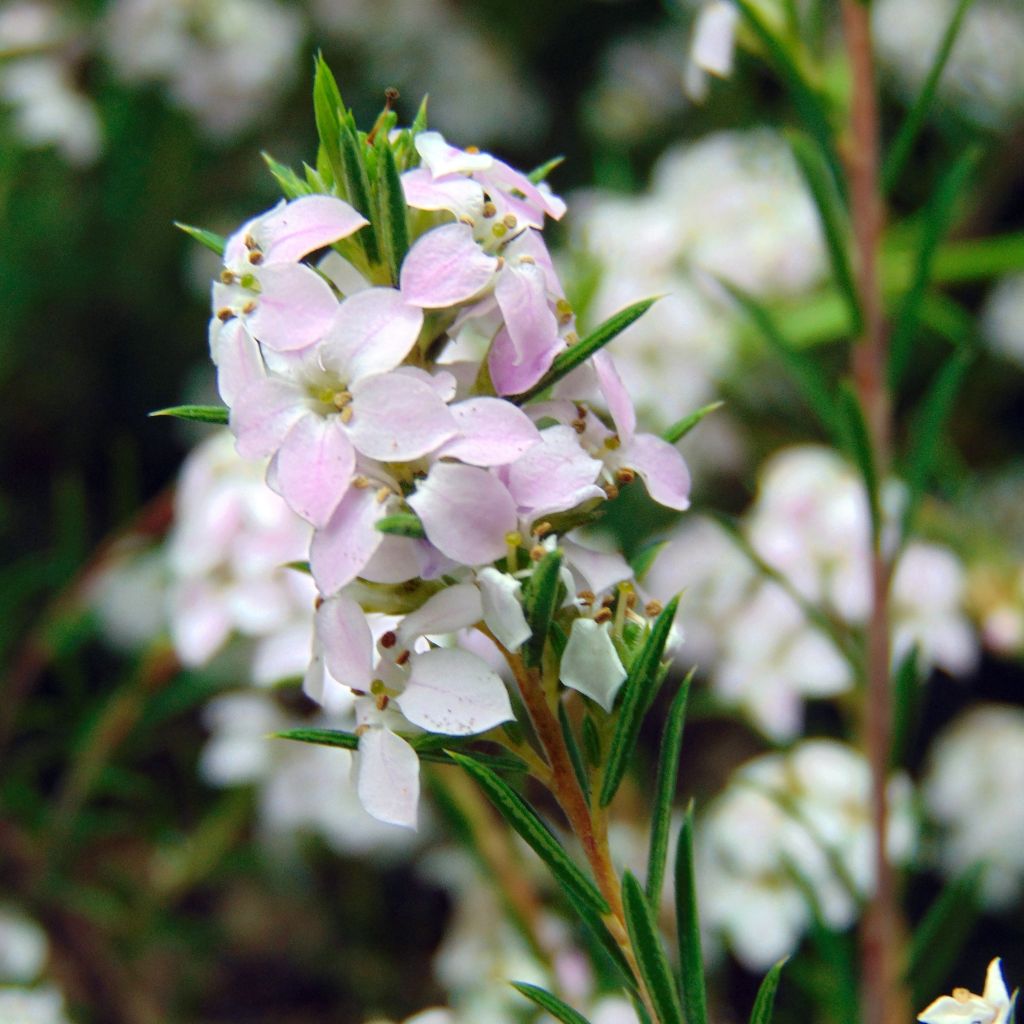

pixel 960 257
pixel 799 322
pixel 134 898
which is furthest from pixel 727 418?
pixel 134 898

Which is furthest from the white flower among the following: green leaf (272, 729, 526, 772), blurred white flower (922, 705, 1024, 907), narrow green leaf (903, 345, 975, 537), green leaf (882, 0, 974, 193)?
blurred white flower (922, 705, 1024, 907)

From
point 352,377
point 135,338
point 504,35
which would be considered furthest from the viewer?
point 504,35

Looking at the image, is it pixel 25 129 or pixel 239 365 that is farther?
pixel 25 129

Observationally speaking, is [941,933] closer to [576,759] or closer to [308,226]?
[576,759]

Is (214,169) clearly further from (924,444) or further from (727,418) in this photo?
(924,444)

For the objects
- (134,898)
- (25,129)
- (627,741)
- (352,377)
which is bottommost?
(134,898)

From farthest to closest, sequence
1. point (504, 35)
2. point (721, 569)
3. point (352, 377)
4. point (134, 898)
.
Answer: point (504, 35)
point (134, 898)
point (721, 569)
point (352, 377)
